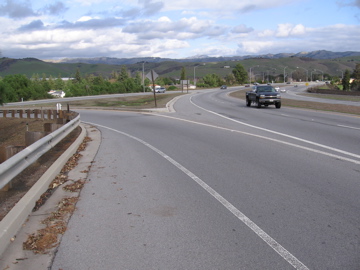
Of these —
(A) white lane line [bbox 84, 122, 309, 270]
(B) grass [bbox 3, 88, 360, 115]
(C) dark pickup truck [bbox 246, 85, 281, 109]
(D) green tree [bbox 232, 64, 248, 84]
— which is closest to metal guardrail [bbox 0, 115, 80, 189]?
(A) white lane line [bbox 84, 122, 309, 270]

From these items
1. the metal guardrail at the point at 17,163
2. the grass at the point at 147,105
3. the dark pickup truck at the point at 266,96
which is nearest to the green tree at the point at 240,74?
the grass at the point at 147,105

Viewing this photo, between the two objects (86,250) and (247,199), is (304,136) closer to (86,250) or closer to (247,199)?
(247,199)

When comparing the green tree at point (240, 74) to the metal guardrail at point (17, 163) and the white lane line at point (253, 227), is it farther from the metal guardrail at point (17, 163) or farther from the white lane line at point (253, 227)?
the metal guardrail at point (17, 163)

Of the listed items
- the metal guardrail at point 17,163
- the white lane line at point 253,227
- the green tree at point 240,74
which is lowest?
the white lane line at point 253,227

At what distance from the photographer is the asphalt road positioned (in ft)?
14.3

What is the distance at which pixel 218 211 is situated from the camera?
19.1 feet

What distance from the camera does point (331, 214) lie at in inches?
223

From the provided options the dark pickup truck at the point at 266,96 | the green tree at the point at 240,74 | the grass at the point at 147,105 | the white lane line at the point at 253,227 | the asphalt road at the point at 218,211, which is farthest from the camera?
the green tree at the point at 240,74

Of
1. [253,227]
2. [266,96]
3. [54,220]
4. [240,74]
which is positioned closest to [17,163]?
[54,220]

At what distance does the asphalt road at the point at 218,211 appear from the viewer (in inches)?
171

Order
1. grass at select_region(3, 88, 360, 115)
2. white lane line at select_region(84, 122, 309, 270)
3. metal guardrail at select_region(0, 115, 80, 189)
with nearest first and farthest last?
white lane line at select_region(84, 122, 309, 270) < metal guardrail at select_region(0, 115, 80, 189) < grass at select_region(3, 88, 360, 115)

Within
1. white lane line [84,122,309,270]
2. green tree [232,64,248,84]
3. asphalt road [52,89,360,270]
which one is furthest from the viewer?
green tree [232,64,248,84]

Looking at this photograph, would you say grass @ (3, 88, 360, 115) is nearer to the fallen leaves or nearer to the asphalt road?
the asphalt road

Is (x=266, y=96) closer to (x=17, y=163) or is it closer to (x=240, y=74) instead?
(x=17, y=163)
